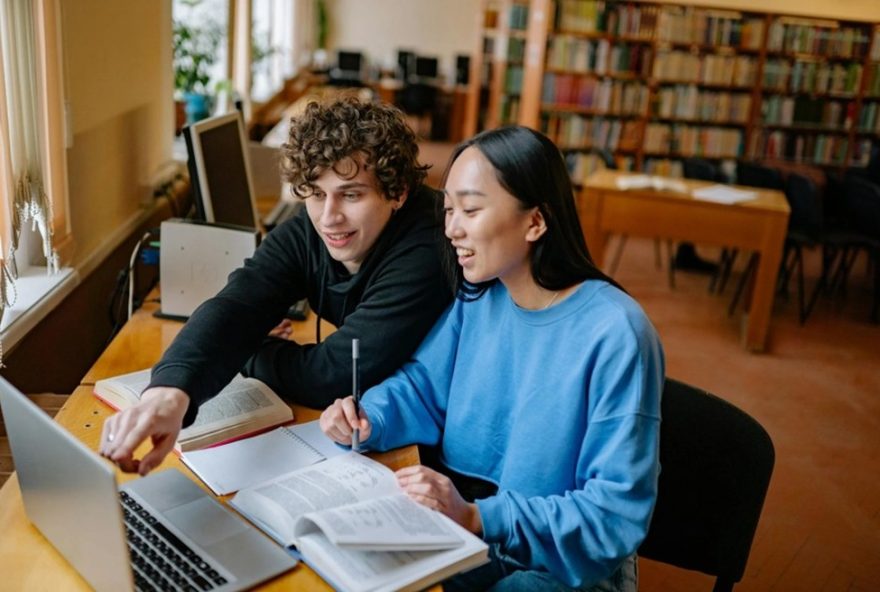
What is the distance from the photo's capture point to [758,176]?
19.2 ft

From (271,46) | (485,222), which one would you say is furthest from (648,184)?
(271,46)

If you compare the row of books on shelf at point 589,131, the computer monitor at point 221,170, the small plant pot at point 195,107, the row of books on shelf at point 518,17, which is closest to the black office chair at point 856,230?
the row of books on shelf at point 589,131

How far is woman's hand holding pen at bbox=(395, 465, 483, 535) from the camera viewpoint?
1283 millimetres

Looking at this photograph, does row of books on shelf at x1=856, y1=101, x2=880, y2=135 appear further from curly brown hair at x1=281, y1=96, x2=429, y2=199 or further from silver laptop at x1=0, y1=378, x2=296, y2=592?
silver laptop at x1=0, y1=378, x2=296, y2=592

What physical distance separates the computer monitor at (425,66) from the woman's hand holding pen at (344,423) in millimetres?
10447

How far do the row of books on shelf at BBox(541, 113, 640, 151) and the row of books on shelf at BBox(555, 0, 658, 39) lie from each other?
72 centimetres

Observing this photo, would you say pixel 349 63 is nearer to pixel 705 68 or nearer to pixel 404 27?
pixel 404 27

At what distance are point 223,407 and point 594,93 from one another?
20.3ft

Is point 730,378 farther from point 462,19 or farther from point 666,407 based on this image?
point 462,19

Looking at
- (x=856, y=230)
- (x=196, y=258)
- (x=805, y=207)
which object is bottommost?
(x=856, y=230)

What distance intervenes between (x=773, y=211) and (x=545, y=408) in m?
3.45

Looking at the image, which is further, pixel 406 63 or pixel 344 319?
pixel 406 63

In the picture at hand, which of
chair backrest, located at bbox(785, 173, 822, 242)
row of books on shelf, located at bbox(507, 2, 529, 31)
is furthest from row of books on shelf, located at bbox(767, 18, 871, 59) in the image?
chair backrest, located at bbox(785, 173, 822, 242)

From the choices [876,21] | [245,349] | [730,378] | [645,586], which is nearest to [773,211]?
[730,378]
